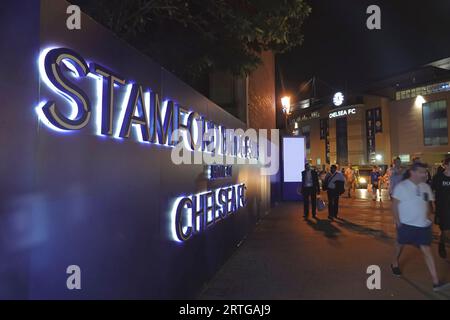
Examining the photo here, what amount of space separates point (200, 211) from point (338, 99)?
7007cm

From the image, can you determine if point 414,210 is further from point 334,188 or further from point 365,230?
point 334,188

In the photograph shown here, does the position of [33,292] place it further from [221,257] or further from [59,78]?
[221,257]

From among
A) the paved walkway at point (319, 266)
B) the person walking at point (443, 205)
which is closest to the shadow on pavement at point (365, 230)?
the paved walkway at point (319, 266)

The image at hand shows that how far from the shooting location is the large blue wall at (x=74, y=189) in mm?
2458

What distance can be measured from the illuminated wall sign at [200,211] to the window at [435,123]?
152 feet

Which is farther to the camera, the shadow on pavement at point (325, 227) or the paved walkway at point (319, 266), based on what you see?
the shadow on pavement at point (325, 227)

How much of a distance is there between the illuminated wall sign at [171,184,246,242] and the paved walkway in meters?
0.91

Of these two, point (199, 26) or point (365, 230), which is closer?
point (199, 26)

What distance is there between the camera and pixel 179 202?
4750mm

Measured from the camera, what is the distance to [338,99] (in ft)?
234

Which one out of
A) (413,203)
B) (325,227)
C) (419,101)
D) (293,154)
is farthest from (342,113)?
(413,203)

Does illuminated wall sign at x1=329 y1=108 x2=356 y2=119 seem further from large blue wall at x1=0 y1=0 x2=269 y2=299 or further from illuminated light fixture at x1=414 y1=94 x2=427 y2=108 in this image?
large blue wall at x1=0 y1=0 x2=269 y2=299

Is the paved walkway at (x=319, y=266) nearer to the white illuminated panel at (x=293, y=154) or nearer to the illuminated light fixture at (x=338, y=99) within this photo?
the white illuminated panel at (x=293, y=154)

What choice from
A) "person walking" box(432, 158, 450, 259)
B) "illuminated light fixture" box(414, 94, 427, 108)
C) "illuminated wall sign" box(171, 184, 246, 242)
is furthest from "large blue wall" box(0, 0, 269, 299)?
"illuminated light fixture" box(414, 94, 427, 108)
